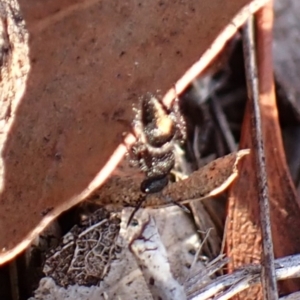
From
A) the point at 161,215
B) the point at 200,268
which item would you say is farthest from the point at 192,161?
the point at 200,268

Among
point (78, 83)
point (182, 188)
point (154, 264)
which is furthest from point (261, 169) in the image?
point (78, 83)

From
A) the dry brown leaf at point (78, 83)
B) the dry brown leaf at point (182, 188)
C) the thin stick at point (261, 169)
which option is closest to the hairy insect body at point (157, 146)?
the dry brown leaf at point (182, 188)

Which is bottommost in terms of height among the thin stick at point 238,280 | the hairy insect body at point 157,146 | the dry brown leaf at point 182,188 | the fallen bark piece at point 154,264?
the thin stick at point 238,280

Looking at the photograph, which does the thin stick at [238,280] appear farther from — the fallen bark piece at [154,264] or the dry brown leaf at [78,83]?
the dry brown leaf at [78,83]

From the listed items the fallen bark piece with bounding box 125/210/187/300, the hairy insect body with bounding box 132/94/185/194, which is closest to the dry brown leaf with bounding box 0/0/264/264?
the hairy insect body with bounding box 132/94/185/194

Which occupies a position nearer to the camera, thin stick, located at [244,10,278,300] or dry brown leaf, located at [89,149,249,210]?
thin stick, located at [244,10,278,300]

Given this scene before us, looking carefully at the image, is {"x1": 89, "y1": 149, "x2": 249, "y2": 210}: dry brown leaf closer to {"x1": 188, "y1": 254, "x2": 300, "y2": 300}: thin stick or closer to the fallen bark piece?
the fallen bark piece

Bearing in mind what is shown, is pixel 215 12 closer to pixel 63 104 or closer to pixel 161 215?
pixel 63 104
